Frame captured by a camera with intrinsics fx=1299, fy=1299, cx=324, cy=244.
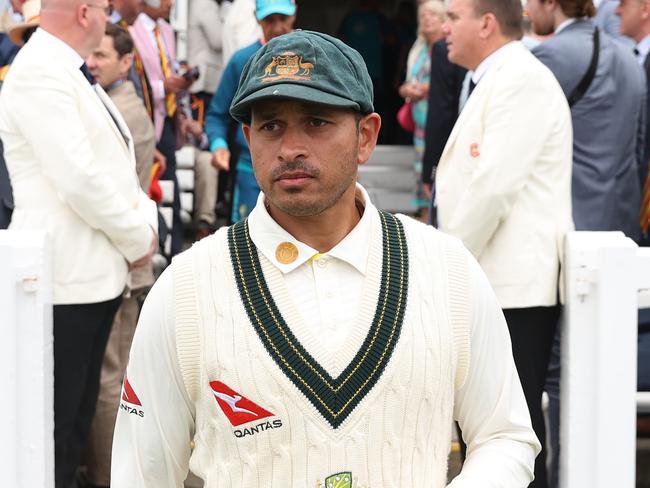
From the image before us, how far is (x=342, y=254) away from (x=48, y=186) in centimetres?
256

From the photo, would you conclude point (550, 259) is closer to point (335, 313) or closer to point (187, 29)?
point (335, 313)

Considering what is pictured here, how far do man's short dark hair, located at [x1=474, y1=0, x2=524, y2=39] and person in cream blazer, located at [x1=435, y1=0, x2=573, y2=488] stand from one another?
0.68 feet

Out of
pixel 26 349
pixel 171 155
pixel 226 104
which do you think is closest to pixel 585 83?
pixel 226 104

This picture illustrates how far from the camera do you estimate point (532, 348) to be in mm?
4754

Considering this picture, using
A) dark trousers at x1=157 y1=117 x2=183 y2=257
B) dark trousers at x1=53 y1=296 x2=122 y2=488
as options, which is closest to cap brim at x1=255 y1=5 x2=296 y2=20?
dark trousers at x1=157 y1=117 x2=183 y2=257

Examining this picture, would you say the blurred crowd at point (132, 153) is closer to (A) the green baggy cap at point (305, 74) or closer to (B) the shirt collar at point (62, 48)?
(B) the shirt collar at point (62, 48)

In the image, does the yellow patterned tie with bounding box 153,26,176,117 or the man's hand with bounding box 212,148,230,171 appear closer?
the man's hand with bounding box 212,148,230,171

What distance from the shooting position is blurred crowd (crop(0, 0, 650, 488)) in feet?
15.4

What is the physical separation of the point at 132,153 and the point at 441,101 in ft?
8.60

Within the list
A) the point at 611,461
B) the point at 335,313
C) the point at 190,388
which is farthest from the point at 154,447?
the point at 611,461

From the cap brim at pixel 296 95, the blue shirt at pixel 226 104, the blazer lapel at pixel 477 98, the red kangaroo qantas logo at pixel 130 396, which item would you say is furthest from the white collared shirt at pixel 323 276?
the blue shirt at pixel 226 104

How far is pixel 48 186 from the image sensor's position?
475cm

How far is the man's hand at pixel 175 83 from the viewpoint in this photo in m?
7.59

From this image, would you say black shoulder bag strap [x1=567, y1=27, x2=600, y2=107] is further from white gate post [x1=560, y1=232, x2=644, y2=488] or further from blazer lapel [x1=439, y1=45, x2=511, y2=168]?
white gate post [x1=560, y1=232, x2=644, y2=488]
